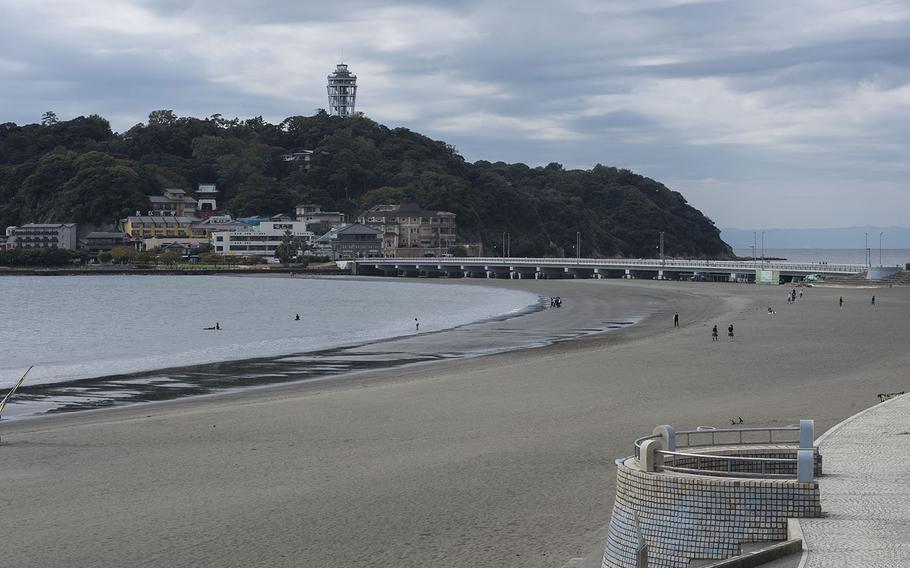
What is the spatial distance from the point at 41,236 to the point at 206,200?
28437 millimetres

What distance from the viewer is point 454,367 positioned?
28.8 metres

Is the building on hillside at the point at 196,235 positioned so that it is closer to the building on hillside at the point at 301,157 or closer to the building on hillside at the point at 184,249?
the building on hillside at the point at 184,249

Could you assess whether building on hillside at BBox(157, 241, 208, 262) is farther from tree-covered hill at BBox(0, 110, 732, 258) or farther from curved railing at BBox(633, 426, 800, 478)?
curved railing at BBox(633, 426, 800, 478)

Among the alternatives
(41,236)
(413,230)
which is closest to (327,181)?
(413,230)

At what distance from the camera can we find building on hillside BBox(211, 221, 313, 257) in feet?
447

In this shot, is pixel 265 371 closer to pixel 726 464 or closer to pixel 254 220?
pixel 726 464

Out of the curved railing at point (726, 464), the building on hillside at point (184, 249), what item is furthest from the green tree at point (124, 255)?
the curved railing at point (726, 464)

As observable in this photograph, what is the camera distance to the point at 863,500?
846 cm

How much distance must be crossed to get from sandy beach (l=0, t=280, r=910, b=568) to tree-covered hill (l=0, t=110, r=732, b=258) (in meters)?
120

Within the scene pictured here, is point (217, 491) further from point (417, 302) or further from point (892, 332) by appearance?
point (417, 302)

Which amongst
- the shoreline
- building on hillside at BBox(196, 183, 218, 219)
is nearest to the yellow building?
building on hillside at BBox(196, 183, 218, 219)

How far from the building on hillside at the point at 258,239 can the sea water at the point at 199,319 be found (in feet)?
119

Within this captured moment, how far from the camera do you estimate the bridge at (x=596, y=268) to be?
266 feet

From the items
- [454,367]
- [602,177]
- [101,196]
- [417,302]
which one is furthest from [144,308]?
[602,177]
